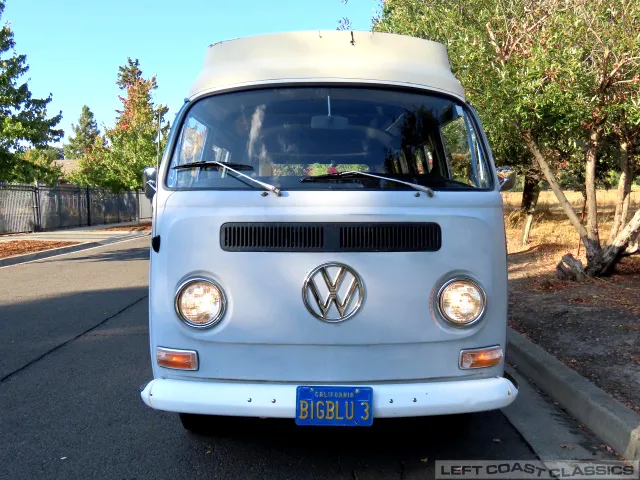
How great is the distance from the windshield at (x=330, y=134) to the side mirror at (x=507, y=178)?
0.31 m

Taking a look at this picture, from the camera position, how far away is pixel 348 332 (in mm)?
3049

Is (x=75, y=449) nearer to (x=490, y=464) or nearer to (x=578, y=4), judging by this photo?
(x=490, y=464)

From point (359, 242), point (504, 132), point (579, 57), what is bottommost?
point (359, 242)

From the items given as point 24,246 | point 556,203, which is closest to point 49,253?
point 24,246

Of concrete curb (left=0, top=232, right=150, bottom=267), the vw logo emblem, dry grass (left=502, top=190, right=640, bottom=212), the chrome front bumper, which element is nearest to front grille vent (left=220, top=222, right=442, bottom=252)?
the vw logo emblem

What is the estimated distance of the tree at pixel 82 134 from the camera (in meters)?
101

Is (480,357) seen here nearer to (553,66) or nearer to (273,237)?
(273,237)

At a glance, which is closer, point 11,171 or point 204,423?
point 204,423

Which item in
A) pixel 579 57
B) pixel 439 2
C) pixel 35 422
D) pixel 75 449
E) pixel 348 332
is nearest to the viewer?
pixel 348 332

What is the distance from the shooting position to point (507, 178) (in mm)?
3871

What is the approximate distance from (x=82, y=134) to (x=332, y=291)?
110 meters

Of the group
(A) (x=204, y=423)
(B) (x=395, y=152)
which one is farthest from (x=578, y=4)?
(A) (x=204, y=423)

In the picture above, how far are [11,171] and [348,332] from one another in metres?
15.8

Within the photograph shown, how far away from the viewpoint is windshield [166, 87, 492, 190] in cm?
360
